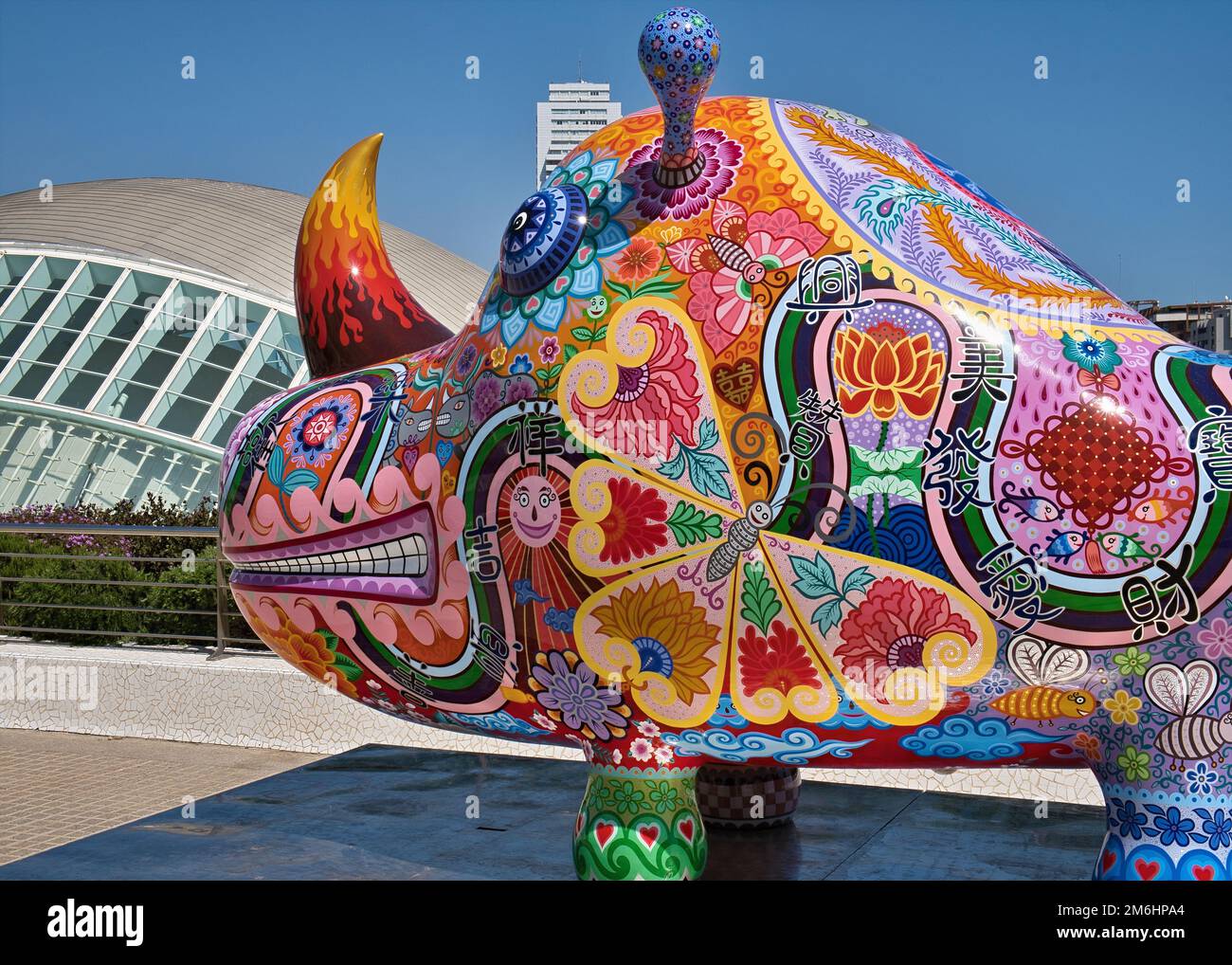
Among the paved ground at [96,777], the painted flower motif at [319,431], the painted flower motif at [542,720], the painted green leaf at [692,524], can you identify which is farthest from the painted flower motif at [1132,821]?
the paved ground at [96,777]

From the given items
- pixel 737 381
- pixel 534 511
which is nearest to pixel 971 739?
pixel 737 381

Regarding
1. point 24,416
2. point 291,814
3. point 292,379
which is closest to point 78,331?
point 24,416

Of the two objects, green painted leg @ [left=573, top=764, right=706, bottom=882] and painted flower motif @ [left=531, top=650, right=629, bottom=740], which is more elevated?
painted flower motif @ [left=531, top=650, right=629, bottom=740]

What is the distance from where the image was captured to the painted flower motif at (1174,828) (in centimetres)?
311

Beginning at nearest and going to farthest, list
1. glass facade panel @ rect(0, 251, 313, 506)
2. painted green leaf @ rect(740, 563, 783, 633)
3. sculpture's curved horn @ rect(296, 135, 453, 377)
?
1. painted green leaf @ rect(740, 563, 783, 633)
2. sculpture's curved horn @ rect(296, 135, 453, 377)
3. glass facade panel @ rect(0, 251, 313, 506)

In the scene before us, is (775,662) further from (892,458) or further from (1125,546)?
(1125,546)

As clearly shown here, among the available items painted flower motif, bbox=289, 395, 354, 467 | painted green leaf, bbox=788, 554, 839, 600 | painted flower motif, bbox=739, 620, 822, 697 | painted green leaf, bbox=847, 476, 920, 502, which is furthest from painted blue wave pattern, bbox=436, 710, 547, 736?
painted green leaf, bbox=847, 476, 920, 502

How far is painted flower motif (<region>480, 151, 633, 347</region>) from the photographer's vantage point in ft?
11.3

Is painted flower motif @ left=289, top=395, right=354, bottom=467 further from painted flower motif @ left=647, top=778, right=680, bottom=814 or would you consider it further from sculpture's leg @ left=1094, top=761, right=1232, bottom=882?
sculpture's leg @ left=1094, top=761, right=1232, bottom=882

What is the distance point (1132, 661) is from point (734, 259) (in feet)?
4.52

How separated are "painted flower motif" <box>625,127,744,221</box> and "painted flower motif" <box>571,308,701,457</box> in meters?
0.30
